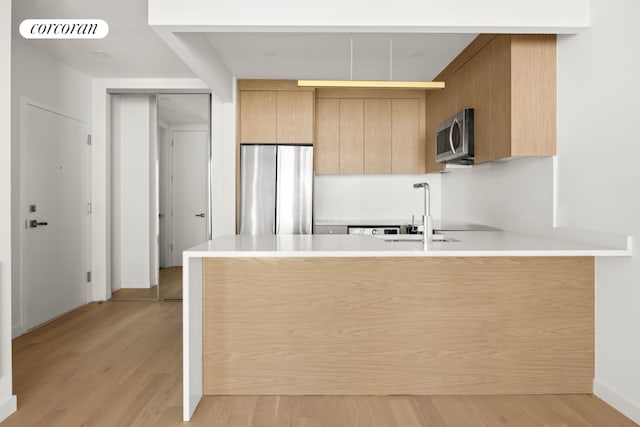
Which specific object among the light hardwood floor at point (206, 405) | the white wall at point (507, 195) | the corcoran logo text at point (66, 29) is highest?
the corcoran logo text at point (66, 29)

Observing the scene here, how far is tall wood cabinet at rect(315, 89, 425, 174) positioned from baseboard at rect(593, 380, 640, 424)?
3.03 meters

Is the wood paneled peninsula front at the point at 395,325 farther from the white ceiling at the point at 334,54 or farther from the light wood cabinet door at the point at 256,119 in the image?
the light wood cabinet door at the point at 256,119

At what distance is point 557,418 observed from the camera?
7.62ft

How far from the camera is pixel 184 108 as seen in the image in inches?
201

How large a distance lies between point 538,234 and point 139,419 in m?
2.74

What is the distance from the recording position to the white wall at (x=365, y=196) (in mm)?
5555

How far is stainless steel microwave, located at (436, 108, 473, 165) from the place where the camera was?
143 inches

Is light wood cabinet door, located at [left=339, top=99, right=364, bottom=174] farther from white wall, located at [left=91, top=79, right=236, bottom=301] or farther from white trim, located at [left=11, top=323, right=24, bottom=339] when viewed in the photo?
white trim, located at [left=11, top=323, right=24, bottom=339]

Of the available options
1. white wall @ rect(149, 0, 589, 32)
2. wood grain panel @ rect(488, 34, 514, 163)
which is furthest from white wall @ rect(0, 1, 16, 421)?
wood grain panel @ rect(488, 34, 514, 163)

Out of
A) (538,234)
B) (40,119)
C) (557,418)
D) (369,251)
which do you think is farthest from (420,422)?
(40,119)

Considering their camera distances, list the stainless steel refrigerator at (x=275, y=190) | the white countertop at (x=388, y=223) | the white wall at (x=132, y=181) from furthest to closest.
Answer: the white wall at (x=132, y=181)
the stainless steel refrigerator at (x=275, y=190)
the white countertop at (x=388, y=223)

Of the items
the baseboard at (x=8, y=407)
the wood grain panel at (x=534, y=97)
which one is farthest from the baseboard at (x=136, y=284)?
the wood grain panel at (x=534, y=97)

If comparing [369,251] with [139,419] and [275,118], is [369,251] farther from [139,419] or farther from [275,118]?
[275,118]

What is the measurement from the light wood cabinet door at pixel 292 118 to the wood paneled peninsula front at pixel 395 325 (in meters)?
2.47
